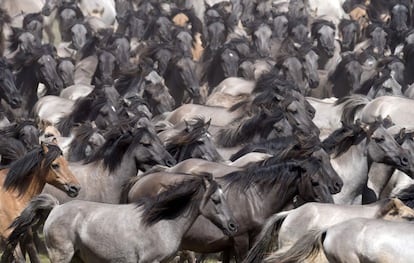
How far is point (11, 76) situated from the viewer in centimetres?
1850

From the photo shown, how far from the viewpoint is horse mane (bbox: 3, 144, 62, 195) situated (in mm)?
12078

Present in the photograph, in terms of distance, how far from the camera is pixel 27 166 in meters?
12.1

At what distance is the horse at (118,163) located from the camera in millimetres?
12992

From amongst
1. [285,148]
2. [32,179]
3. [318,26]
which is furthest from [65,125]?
[318,26]

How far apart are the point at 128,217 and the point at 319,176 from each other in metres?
1.93

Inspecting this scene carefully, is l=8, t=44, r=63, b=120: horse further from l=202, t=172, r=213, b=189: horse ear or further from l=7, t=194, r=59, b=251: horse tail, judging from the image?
l=202, t=172, r=213, b=189: horse ear

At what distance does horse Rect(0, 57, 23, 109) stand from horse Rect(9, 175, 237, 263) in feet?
25.4

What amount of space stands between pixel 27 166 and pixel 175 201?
2.16m

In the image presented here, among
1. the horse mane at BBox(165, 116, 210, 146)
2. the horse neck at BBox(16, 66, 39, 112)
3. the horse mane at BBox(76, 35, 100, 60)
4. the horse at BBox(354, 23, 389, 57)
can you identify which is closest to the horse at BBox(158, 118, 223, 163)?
the horse mane at BBox(165, 116, 210, 146)

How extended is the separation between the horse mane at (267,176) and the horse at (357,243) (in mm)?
2255

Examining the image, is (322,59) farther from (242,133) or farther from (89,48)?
A: (242,133)

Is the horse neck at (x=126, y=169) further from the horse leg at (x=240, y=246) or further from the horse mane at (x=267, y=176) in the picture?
the horse leg at (x=240, y=246)

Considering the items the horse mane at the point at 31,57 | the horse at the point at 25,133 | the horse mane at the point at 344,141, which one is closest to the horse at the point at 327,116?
the horse mane at the point at 344,141

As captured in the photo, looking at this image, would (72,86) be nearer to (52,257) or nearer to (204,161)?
(204,161)
